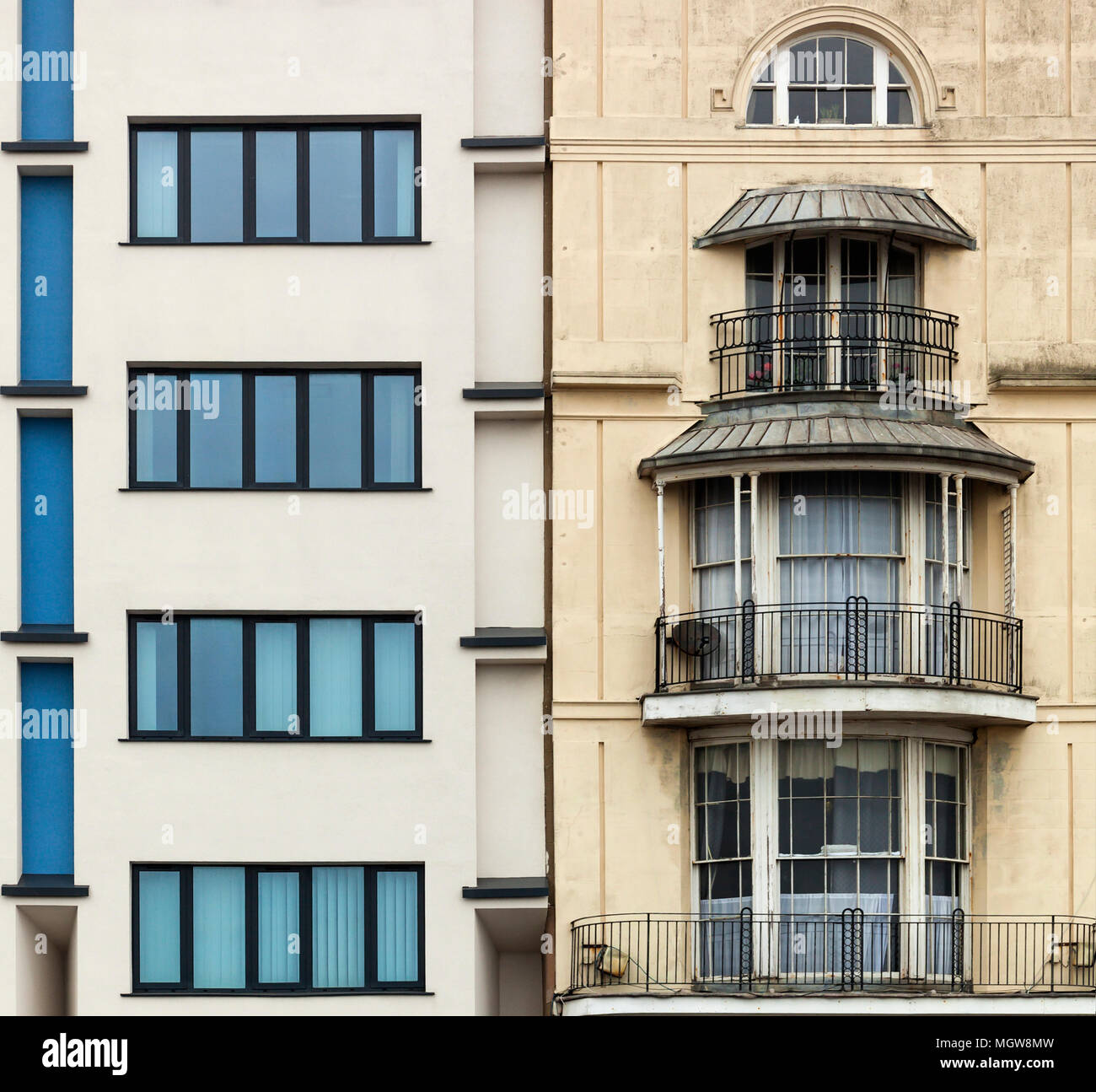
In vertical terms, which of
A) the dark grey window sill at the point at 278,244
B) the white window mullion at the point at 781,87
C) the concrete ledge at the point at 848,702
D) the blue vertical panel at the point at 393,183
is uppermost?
the white window mullion at the point at 781,87

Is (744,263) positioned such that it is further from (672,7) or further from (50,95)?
(50,95)

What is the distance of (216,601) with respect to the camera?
1081 inches

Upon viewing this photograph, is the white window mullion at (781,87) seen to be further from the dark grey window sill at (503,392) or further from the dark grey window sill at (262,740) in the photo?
the dark grey window sill at (262,740)

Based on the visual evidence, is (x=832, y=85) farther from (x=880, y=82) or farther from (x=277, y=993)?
(x=277, y=993)

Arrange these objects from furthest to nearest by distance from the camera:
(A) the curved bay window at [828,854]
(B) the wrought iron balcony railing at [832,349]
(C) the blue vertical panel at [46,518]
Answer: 1. (C) the blue vertical panel at [46,518]
2. (B) the wrought iron balcony railing at [832,349]
3. (A) the curved bay window at [828,854]

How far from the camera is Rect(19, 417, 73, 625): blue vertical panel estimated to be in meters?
27.8

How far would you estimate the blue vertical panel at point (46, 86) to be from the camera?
28.3 meters

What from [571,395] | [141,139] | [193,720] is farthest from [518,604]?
[141,139]

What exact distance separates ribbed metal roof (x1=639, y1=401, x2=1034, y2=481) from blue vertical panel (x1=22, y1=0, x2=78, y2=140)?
9466 mm

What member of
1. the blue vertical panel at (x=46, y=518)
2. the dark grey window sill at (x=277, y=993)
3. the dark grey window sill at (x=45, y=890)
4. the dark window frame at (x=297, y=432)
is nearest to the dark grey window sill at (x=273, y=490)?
the dark window frame at (x=297, y=432)

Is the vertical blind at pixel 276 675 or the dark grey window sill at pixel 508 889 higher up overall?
the vertical blind at pixel 276 675

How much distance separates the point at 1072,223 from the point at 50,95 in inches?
559

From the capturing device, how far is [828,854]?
26.6 m

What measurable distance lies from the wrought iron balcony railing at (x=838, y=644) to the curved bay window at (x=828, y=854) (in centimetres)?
98
